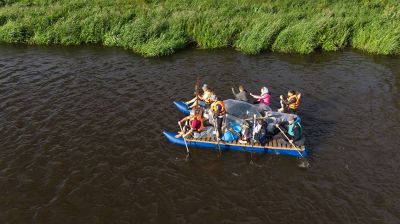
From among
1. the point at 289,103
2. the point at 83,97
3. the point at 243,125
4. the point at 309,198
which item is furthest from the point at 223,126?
the point at 83,97

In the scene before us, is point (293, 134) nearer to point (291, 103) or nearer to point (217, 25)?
point (291, 103)

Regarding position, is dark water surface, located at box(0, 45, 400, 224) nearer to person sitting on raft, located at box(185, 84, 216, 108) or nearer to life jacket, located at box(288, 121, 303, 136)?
person sitting on raft, located at box(185, 84, 216, 108)

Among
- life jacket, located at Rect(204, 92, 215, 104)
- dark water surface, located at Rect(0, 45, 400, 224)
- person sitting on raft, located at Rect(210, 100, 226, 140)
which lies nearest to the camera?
dark water surface, located at Rect(0, 45, 400, 224)

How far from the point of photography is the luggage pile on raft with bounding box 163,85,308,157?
17.2 meters

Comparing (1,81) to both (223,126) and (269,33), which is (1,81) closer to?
(223,126)

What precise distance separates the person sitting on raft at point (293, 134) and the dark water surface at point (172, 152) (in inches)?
34.0

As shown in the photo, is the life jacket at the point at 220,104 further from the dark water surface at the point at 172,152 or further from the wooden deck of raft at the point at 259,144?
the dark water surface at the point at 172,152

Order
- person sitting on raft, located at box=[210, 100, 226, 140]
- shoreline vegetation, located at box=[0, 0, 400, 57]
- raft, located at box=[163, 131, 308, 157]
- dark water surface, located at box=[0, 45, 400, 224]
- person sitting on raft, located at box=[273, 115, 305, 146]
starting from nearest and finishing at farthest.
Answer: dark water surface, located at box=[0, 45, 400, 224] → raft, located at box=[163, 131, 308, 157] → person sitting on raft, located at box=[273, 115, 305, 146] → person sitting on raft, located at box=[210, 100, 226, 140] → shoreline vegetation, located at box=[0, 0, 400, 57]

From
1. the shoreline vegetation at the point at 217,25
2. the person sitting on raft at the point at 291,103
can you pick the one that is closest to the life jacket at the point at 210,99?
the person sitting on raft at the point at 291,103

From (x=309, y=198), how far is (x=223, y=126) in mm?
5443

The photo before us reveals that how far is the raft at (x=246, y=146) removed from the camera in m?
16.9

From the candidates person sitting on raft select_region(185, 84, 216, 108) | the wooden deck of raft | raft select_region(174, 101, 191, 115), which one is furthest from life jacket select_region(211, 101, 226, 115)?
raft select_region(174, 101, 191, 115)

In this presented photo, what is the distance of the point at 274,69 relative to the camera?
26.6 meters

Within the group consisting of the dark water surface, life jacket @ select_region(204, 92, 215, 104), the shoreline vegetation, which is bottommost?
the dark water surface
